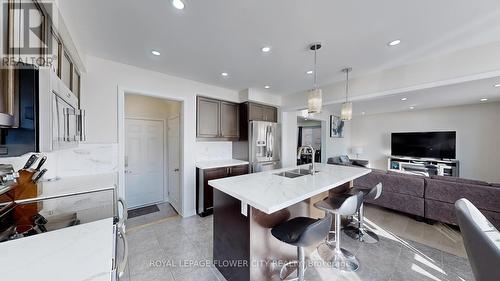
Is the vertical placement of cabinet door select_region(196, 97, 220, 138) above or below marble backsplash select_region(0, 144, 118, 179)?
above

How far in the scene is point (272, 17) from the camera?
164cm

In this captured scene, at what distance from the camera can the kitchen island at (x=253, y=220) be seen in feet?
4.81

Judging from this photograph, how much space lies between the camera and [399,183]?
301 cm

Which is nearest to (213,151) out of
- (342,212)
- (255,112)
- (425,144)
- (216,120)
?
(216,120)

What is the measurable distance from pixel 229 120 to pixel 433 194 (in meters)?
3.64

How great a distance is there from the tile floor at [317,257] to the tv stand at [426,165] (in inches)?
143

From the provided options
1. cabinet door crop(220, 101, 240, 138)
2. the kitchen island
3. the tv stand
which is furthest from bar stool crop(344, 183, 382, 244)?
the tv stand

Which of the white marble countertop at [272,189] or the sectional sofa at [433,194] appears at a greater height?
the white marble countertop at [272,189]

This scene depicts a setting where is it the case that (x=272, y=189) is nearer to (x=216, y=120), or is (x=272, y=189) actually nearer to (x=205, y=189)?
(x=205, y=189)

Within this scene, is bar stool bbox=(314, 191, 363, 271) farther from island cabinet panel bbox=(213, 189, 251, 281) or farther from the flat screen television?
the flat screen television

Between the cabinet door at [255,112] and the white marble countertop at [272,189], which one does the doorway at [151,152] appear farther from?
the white marble countertop at [272,189]

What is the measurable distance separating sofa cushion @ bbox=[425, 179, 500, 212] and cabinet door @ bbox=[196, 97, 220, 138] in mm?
3641

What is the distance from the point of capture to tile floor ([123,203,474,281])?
180 centimetres

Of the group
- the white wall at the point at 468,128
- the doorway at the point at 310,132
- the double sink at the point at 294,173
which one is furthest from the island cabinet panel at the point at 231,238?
the white wall at the point at 468,128
